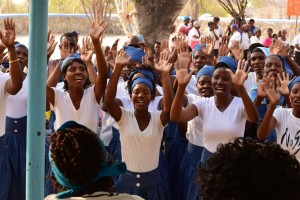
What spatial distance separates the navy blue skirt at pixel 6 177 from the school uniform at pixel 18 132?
0.04 metres

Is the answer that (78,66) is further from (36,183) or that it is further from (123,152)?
(36,183)

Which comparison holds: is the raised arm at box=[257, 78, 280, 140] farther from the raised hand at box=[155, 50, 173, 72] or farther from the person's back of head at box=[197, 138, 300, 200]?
the person's back of head at box=[197, 138, 300, 200]

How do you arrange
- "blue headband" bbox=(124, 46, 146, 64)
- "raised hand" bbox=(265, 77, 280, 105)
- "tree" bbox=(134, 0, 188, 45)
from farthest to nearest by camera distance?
"tree" bbox=(134, 0, 188, 45) → "blue headband" bbox=(124, 46, 146, 64) → "raised hand" bbox=(265, 77, 280, 105)

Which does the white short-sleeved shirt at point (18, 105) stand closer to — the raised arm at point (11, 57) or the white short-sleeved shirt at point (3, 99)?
the white short-sleeved shirt at point (3, 99)

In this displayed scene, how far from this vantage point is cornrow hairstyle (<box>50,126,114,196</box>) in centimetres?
267

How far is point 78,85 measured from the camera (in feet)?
16.9

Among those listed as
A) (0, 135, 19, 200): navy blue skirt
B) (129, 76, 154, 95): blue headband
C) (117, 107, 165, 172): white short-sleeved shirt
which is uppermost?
(129, 76, 154, 95): blue headband

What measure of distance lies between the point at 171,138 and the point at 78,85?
1.14m

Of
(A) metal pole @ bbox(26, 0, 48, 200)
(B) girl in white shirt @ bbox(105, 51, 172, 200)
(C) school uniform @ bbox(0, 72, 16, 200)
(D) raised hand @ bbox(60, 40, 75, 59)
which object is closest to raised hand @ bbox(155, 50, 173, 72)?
(B) girl in white shirt @ bbox(105, 51, 172, 200)

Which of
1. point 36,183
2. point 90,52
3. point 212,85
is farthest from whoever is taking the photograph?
point 90,52

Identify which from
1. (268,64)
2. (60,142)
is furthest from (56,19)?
(60,142)

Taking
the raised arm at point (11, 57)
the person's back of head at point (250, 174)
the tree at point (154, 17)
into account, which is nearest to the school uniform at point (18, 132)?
the raised arm at point (11, 57)

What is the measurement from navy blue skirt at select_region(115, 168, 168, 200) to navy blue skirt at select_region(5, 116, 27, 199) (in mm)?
1180

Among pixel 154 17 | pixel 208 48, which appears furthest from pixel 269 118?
pixel 154 17
